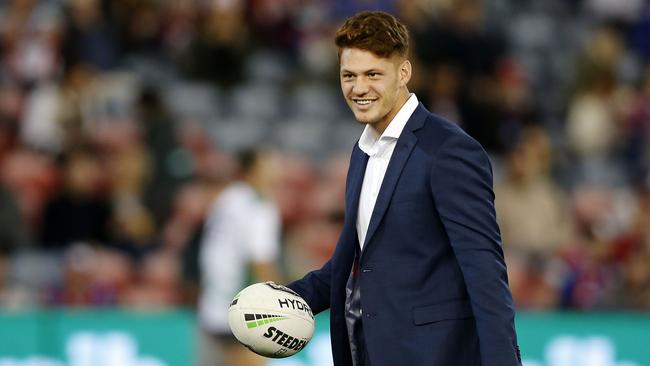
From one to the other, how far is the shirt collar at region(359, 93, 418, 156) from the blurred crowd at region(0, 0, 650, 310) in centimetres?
514

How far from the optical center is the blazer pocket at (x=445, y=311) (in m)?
3.87

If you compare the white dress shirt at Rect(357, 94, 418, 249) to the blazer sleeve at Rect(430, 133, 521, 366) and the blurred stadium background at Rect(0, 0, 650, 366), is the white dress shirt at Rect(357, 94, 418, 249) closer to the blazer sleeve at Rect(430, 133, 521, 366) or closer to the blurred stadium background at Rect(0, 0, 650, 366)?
the blazer sleeve at Rect(430, 133, 521, 366)

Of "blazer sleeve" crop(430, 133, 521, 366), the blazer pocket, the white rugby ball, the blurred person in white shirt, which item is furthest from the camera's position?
the blurred person in white shirt

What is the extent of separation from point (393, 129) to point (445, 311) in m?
0.57

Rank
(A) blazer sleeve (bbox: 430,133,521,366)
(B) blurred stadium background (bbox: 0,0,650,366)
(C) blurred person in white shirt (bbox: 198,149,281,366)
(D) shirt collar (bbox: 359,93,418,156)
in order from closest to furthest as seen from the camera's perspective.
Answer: (A) blazer sleeve (bbox: 430,133,521,366), (D) shirt collar (bbox: 359,93,418,156), (C) blurred person in white shirt (bbox: 198,149,281,366), (B) blurred stadium background (bbox: 0,0,650,366)

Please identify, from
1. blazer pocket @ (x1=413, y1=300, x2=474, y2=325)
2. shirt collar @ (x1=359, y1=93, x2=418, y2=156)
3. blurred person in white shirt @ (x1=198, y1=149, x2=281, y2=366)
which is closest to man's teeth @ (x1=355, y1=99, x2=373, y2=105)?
shirt collar @ (x1=359, y1=93, x2=418, y2=156)

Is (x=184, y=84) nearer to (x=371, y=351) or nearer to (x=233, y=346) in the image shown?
(x=233, y=346)

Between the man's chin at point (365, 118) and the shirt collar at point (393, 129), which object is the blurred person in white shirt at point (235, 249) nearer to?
the shirt collar at point (393, 129)

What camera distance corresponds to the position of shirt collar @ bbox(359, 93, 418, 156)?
157 inches

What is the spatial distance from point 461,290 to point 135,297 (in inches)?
255

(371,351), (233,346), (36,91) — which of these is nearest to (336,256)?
(371,351)

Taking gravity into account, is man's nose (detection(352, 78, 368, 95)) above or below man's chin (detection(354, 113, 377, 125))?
above

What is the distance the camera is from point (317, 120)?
41.3 ft

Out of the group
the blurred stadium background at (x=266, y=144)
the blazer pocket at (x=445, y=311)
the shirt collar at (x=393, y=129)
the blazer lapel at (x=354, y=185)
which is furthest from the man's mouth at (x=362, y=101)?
the blurred stadium background at (x=266, y=144)
